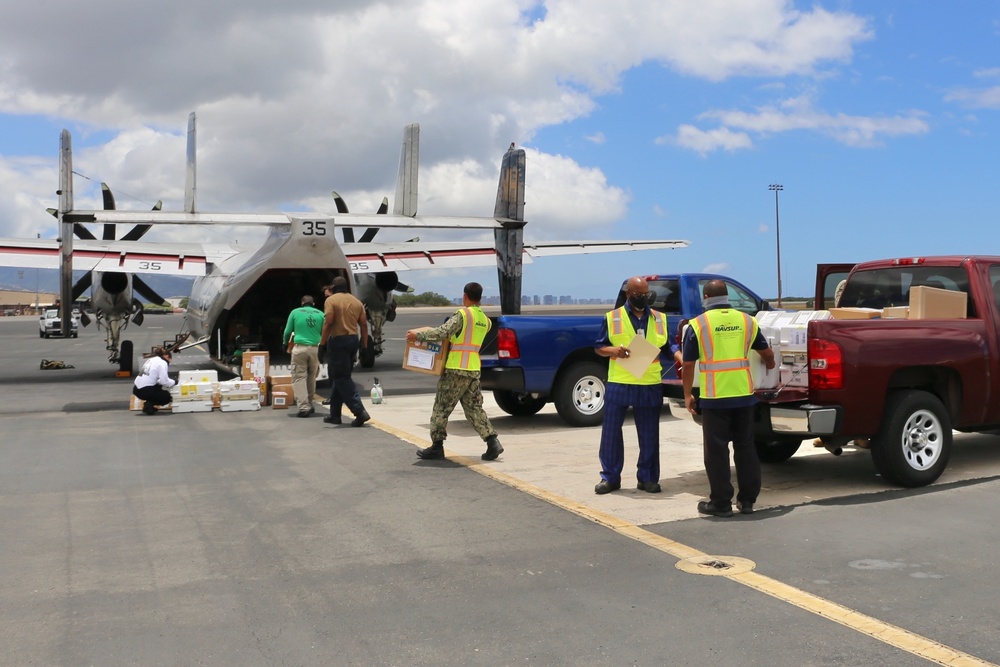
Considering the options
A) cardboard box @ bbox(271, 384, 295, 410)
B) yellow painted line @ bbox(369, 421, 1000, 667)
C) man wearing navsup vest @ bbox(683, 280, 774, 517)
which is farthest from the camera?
cardboard box @ bbox(271, 384, 295, 410)

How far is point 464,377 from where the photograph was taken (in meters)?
9.15

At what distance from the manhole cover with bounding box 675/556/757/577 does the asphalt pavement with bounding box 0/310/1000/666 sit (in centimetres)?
2

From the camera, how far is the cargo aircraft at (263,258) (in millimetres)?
14992

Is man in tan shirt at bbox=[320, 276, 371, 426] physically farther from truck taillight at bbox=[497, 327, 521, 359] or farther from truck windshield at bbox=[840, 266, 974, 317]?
truck windshield at bbox=[840, 266, 974, 317]

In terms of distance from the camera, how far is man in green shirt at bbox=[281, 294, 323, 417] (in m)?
13.5

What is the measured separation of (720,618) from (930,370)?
4.39 m

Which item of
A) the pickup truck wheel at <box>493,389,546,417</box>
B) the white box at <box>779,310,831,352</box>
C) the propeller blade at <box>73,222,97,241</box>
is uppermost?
the propeller blade at <box>73,222,97,241</box>

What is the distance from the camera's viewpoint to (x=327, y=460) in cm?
939

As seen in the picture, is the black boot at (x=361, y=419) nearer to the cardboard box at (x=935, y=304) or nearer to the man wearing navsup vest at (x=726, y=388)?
the man wearing navsup vest at (x=726, y=388)

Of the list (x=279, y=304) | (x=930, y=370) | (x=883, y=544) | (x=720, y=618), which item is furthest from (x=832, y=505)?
(x=279, y=304)

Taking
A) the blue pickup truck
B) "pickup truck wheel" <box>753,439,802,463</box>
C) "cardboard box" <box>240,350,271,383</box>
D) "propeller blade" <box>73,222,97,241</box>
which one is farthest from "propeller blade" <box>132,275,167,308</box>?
"pickup truck wheel" <box>753,439,802,463</box>

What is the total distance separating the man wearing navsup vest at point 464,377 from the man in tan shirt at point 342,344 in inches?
109

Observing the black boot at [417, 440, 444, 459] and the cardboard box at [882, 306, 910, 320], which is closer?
the cardboard box at [882, 306, 910, 320]

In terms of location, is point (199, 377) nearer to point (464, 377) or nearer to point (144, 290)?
point (464, 377)
